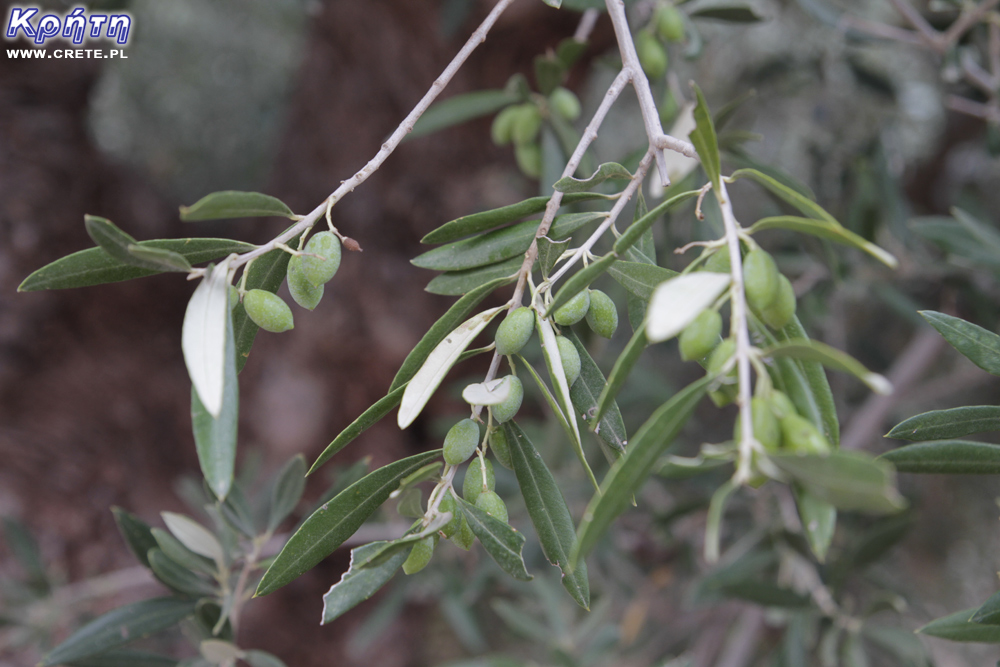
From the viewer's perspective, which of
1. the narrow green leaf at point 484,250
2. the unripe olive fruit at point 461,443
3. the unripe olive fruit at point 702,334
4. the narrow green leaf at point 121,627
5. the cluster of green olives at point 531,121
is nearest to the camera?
the unripe olive fruit at point 702,334

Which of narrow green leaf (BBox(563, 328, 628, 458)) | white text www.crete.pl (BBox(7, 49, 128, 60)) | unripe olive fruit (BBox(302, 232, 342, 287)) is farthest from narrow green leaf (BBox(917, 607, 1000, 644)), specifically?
white text www.crete.pl (BBox(7, 49, 128, 60))

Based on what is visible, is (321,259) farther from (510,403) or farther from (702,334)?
(702,334)

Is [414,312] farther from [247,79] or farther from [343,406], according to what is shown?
[247,79]

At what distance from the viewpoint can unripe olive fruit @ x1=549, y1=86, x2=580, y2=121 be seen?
1.08 metres

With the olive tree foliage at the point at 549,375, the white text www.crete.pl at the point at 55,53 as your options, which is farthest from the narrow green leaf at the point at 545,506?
the white text www.crete.pl at the point at 55,53

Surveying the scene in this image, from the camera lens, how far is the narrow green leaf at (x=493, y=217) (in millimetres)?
627

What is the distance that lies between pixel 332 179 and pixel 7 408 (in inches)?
43.3

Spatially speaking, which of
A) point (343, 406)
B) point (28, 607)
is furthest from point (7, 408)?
point (343, 406)

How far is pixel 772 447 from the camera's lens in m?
0.39

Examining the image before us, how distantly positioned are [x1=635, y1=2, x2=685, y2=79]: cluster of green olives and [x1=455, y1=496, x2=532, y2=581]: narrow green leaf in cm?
77

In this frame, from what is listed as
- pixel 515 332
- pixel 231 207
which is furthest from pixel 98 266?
pixel 515 332

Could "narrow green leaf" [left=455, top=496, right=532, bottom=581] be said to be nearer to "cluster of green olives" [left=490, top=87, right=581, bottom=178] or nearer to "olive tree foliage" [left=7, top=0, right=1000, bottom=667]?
"olive tree foliage" [left=7, top=0, right=1000, bottom=667]

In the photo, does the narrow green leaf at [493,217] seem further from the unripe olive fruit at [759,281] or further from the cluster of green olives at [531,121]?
the cluster of green olives at [531,121]

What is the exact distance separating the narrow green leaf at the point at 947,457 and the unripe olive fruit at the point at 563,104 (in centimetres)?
77
